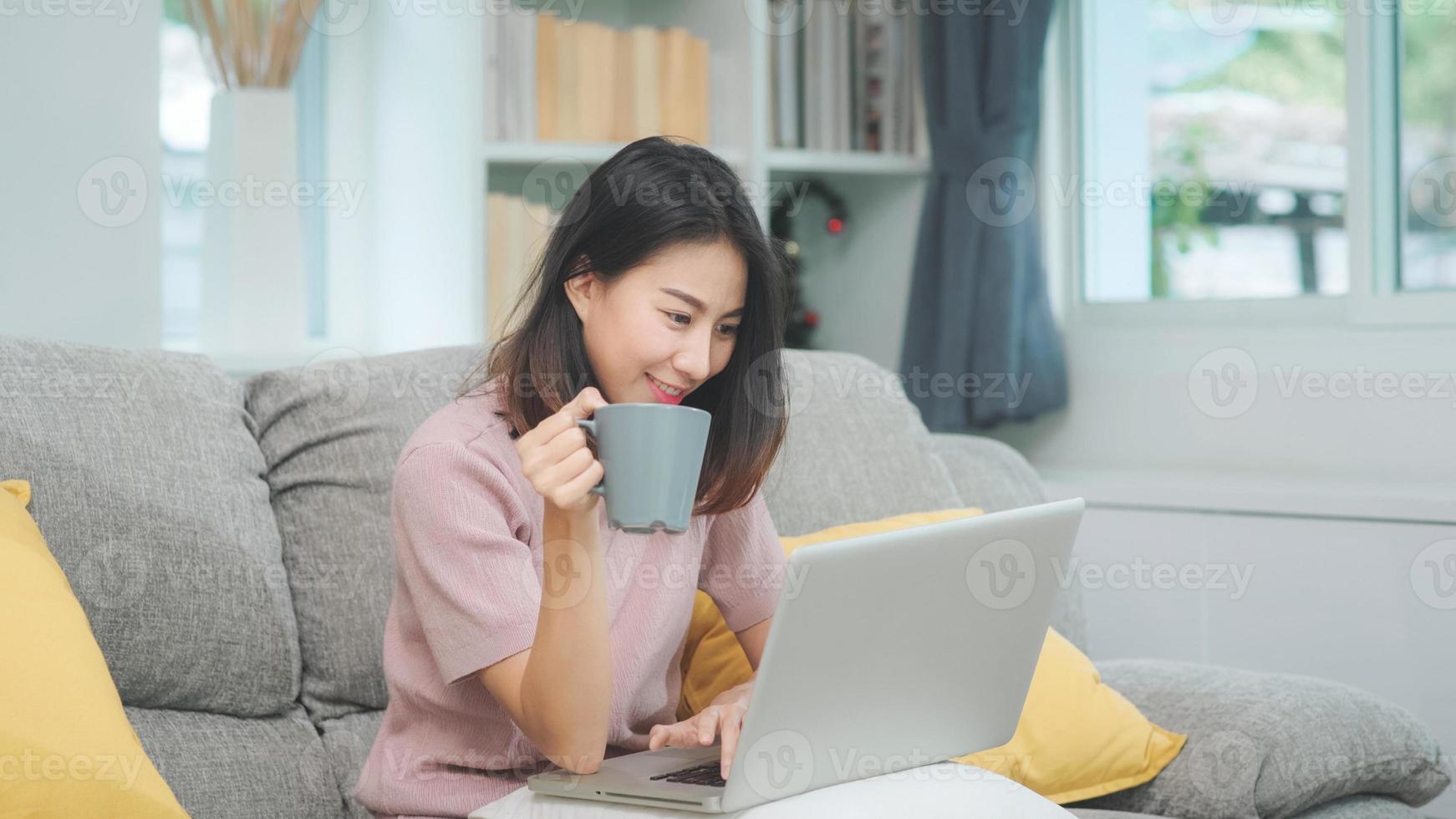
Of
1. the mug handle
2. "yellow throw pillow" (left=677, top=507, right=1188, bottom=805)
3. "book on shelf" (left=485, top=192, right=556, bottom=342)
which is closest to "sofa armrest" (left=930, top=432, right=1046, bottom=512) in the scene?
"yellow throw pillow" (left=677, top=507, right=1188, bottom=805)

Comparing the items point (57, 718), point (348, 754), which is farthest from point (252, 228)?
point (57, 718)

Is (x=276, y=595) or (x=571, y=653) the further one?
(x=276, y=595)

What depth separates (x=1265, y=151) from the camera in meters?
2.60

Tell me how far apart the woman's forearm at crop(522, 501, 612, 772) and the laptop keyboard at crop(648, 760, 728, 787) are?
0.06 m

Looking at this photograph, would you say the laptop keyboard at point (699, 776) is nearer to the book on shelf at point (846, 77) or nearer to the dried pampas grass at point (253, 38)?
the dried pampas grass at point (253, 38)

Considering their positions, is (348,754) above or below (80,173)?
→ below

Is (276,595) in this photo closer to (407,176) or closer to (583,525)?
(583,525)

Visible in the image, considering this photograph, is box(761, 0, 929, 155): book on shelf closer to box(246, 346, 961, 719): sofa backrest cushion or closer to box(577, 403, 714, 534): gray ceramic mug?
box(246, 346, 961, 719): sofa backrest cushion

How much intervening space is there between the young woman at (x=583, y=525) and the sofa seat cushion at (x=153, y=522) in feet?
0.88

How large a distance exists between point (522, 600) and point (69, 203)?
1.30 metres

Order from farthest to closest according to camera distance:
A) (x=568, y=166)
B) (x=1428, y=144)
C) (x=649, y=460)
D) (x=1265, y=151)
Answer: (x=568, y=166), (x=1265, y=151), (x=1428, y=144), (x=649, y=460)

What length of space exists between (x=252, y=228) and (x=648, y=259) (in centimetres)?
144

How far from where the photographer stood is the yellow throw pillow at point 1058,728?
1.56 meters

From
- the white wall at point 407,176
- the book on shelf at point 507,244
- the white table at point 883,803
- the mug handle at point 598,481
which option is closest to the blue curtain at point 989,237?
the book on shelf at point 507,244
